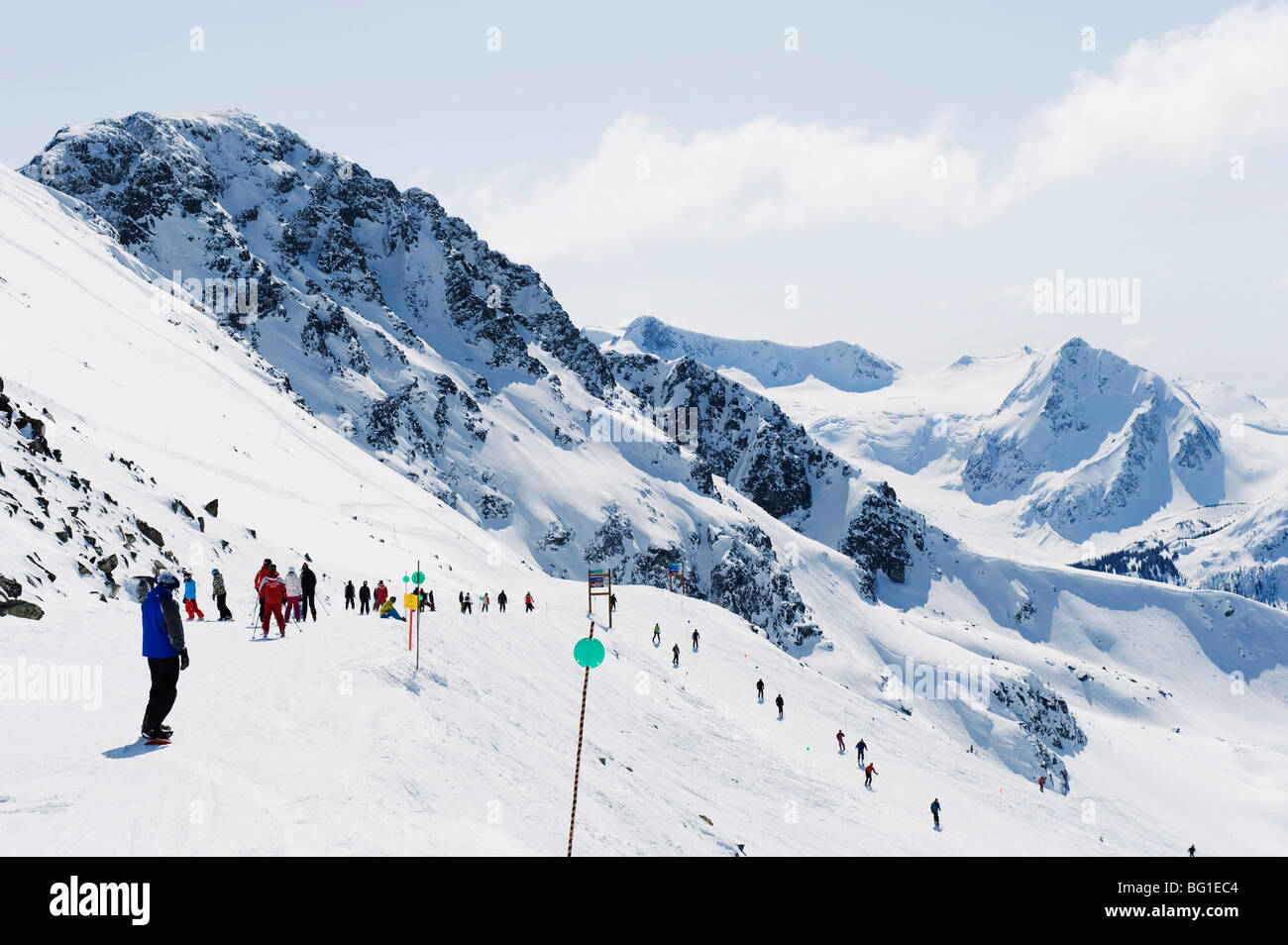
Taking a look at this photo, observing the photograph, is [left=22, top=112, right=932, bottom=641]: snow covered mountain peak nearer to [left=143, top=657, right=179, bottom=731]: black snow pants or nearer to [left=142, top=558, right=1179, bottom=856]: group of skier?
[left=142, top=558, right=1179, bottom=856]: group of skier

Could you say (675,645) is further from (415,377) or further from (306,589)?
(415,377)

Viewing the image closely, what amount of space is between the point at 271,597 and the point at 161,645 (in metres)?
10.7

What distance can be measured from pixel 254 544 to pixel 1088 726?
13695 cm

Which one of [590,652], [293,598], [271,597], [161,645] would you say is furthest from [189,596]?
[590,652]

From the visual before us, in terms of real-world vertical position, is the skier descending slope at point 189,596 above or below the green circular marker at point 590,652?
below

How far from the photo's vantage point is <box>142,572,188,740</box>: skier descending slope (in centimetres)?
1048

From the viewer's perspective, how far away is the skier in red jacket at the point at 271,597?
20.7 m

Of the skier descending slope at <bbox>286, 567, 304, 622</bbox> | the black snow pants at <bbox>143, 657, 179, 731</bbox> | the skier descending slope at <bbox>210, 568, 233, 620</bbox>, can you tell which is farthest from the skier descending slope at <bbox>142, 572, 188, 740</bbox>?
the skier descending slope at <bbox>210, 568, 233, 620</bbox>

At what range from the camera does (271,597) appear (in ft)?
68.0

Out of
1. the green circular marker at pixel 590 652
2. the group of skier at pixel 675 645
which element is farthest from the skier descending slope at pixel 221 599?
the group of skier at pixel 675 645

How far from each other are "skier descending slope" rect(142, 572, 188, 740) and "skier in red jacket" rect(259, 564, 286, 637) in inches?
388

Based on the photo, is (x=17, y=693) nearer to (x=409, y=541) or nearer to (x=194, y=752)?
(x=194, y=752)

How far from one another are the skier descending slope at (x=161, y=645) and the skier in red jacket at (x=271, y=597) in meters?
9.85

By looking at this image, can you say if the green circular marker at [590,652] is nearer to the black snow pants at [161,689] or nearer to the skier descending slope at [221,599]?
the black snow pants at [161,689]
